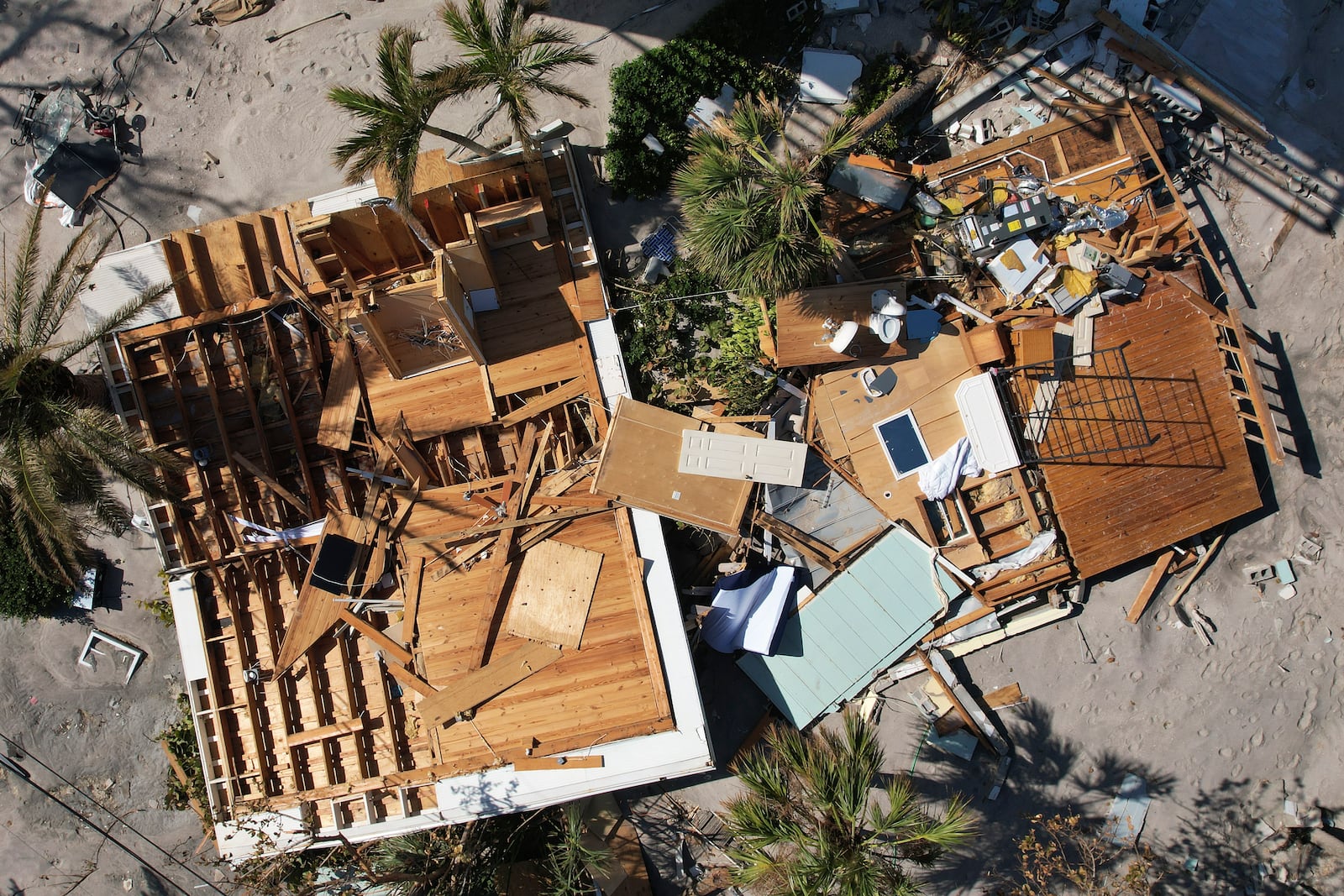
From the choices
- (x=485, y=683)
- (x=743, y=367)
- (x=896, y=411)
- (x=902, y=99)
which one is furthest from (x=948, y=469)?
(x=485, y=683)

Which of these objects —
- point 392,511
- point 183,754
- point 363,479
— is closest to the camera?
point 392,511

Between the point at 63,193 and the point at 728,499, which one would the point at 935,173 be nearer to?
the point at 728,499

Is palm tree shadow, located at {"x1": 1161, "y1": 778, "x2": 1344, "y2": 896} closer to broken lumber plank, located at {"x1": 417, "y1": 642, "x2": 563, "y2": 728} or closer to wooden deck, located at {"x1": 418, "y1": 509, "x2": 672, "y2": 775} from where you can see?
wooden deck, located at {"x1": 418, "y1": 509, "x2": 672, "y2": 775}

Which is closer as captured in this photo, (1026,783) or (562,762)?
(562,762)

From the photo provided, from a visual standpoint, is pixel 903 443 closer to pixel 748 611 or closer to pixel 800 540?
pixel 800 540

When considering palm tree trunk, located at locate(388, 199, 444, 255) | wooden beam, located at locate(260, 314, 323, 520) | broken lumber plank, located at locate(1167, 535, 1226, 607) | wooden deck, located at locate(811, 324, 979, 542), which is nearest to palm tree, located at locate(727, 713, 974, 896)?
wooden deck, located at locate(811, 324, 979, 542)

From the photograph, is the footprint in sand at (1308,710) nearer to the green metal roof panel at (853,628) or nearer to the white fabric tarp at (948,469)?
the green metal roof panel at (853,628)
